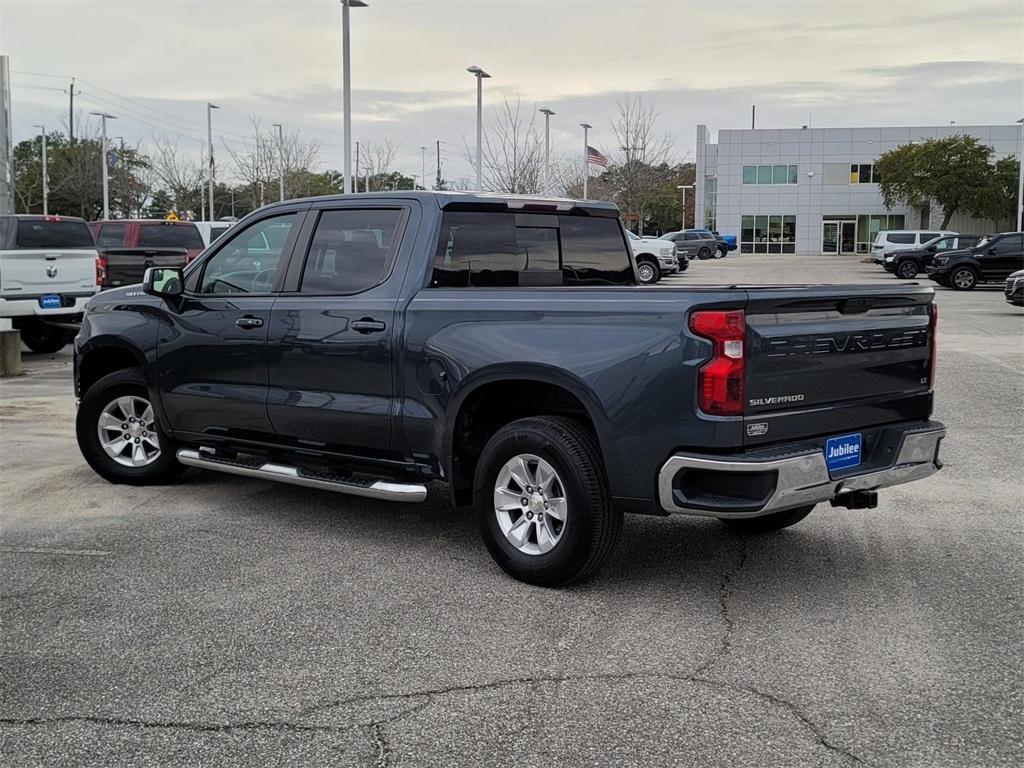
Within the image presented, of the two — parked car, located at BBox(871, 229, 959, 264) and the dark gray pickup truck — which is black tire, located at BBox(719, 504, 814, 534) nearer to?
the dark gray pickup truck

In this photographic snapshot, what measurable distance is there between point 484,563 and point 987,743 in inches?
108

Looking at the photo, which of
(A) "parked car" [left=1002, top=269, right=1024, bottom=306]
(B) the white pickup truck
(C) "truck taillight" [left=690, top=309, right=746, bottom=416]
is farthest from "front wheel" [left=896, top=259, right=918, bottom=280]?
(C) "truck taillight" [left=690, top=309, right=746, bottom=416]

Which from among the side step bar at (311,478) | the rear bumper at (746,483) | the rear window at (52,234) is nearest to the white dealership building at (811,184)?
the rear window at (52,234)

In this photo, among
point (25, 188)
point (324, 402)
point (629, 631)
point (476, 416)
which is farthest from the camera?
point (25, 188)

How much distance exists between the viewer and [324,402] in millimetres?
6105

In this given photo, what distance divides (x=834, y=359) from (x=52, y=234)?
541 inches

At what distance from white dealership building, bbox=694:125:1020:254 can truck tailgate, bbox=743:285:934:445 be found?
77534mm

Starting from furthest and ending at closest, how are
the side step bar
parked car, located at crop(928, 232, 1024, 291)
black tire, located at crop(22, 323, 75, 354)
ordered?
1. parked car, located at crop(928, 232, 1024, 291)
2. black tire, located at crop(22, 323, 75, 354)
3. the side step bar

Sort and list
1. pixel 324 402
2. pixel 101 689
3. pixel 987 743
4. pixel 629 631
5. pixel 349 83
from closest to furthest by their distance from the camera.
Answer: pixel 987 743 < pixel 101 689 < pixel 629 631 < pixel 324 402 < pixel 349 83

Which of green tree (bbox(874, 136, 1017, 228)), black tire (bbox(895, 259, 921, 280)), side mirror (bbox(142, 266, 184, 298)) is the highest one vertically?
green tree (bbox(874, 136, 1017, 228))

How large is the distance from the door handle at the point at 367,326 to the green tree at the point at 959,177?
68.8 m

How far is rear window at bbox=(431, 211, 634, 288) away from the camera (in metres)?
6.00

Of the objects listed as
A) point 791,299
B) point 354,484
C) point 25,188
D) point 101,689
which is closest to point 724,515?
point 791,299

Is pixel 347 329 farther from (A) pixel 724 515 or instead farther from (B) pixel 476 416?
(A) pixel 724 515
